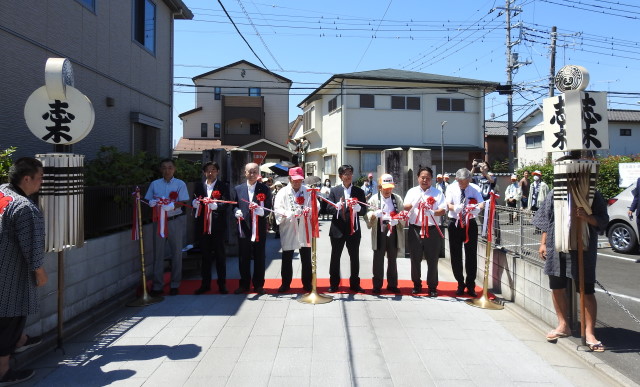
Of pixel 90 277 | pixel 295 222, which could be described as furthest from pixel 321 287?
pixel 90 277

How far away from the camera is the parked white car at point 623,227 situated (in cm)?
1023

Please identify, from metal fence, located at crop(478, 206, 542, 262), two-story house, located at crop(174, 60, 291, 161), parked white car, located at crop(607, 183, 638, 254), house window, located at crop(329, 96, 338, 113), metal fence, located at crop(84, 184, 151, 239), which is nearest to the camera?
metal fence, located at crop(84, 184, 151, 239)

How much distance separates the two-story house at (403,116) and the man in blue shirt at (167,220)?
19.1 m

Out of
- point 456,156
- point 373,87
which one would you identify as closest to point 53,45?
point 373,87

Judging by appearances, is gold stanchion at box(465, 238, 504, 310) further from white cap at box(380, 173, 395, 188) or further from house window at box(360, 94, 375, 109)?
house window at box(360, 94, 375, 109)

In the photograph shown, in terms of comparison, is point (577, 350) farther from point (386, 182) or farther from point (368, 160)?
point (368, 160)

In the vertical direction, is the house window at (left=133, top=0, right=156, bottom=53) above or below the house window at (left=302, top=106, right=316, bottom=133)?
below

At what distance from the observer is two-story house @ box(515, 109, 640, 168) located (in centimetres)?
3206

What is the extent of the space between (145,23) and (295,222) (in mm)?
8220

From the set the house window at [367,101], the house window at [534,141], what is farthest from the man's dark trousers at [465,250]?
the house window at [534,141]

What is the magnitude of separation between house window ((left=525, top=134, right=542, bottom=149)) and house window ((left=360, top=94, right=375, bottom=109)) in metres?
15.9

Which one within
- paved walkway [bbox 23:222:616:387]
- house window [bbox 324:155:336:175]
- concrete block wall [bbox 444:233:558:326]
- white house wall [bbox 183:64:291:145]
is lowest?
paved walkway [bbox 23:222:616:387]

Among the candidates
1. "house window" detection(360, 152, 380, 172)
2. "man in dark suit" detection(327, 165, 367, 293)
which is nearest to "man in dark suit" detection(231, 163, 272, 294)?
"man in dark suit" detection(327, 165, 367, 293)

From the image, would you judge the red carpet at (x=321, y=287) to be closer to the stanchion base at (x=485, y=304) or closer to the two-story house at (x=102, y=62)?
the stanchion base at (x=485, y=304)
